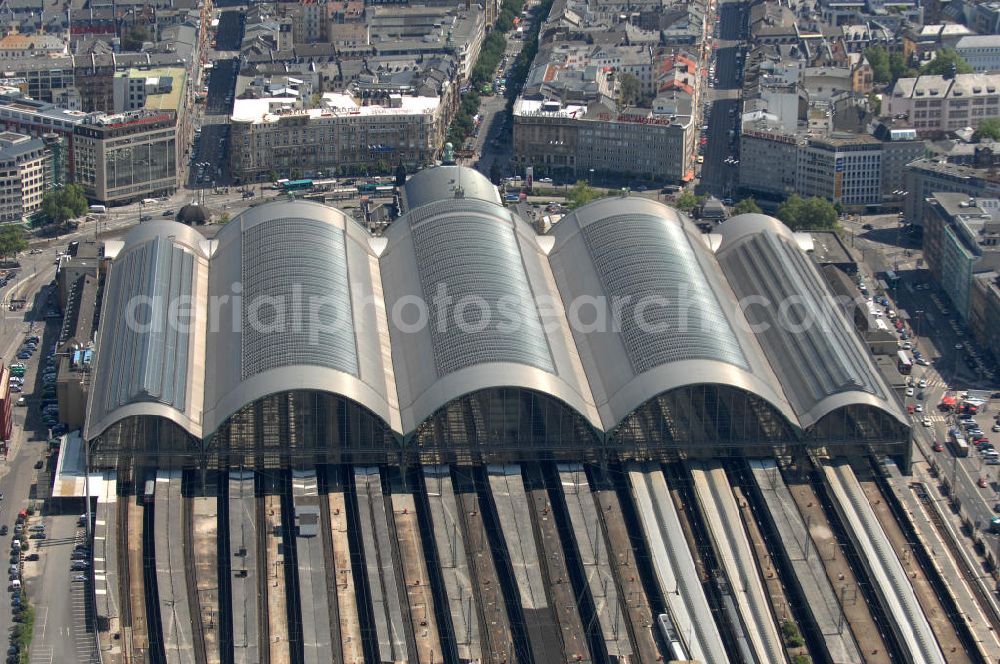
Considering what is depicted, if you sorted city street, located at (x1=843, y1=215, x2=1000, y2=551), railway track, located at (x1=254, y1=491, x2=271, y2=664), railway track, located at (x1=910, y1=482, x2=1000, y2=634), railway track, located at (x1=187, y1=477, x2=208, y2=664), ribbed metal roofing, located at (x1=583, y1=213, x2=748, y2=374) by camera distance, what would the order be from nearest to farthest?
railway track, located at (x1=187, y1=477, x2=208, y2=664), railway track, located at (x1=254, y1=491, x2=271, y2=664), railway track, located at (x1=910, y1=482, x2=1000, y2=634), city street, located at (x1=843, y1=215, x2=1000, y2=551), ribbed metal roofing, located at (x1=583, y1=213, x2=748, y2=374)

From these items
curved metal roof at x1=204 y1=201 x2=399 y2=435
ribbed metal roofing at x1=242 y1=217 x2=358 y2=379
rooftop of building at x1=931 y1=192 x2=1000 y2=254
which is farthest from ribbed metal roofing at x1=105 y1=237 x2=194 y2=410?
rooftop of building at x1=931 y1=192 x2=1000 y2=254

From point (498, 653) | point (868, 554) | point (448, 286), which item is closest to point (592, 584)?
point (498, 653)

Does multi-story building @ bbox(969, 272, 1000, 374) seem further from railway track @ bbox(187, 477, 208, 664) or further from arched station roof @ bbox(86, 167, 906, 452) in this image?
railway track @ bbox(187, 477, 208, 664)

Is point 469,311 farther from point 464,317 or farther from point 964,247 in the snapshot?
point 964,247

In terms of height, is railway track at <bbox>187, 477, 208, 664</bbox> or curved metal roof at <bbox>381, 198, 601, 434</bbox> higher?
curved metal roof at <bbox>381, 198, 601, 434</bbox>

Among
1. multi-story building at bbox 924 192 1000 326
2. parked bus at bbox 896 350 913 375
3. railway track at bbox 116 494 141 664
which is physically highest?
multi-story building at bbox 924 192 1000 326

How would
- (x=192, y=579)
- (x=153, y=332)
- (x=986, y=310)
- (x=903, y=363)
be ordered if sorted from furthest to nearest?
(x=986, y=310) → (x=903, y=363) → (x=153, y=332) → (x=192, y=579)

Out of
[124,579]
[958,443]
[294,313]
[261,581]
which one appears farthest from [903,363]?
[124,579]
